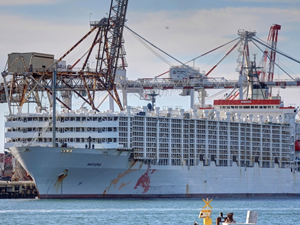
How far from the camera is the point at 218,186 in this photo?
306 ft

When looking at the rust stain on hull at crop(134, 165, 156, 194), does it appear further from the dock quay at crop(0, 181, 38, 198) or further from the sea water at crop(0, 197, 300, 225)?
the dock quay at crop(0, 181, 38, 198)

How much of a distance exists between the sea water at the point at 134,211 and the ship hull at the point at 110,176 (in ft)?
6.14

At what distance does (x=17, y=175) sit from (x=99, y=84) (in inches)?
644

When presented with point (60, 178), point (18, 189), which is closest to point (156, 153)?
point (60, 178)

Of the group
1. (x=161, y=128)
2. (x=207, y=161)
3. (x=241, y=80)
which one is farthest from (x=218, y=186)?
(x=241, y=80)

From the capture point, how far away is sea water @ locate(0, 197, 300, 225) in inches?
2530

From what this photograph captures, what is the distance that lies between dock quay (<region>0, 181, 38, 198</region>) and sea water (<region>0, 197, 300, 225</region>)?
15.6 metres

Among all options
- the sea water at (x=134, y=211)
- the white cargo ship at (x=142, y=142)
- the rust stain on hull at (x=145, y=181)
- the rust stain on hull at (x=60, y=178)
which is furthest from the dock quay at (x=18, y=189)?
the rust stain on hull at (x=145, y=181)

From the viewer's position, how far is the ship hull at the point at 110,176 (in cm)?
8119

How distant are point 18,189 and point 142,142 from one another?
791 inches

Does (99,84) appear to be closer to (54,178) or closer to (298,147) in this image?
(54,178)

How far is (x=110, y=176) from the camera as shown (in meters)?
83.8

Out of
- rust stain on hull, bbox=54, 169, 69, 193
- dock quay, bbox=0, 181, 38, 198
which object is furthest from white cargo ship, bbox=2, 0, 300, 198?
dock quay, bbox=0, 181, 38, 198

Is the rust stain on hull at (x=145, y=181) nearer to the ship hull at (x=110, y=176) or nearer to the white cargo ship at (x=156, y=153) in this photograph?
the ship hull at (x=110, y=176)
